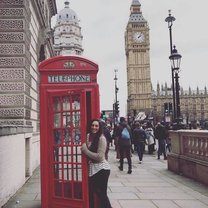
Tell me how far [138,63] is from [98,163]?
113 metres

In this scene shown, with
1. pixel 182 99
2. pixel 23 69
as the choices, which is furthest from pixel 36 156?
pixel 182 99

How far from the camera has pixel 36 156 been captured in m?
12.1

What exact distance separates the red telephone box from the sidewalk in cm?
101

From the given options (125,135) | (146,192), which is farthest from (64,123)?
(125,135)

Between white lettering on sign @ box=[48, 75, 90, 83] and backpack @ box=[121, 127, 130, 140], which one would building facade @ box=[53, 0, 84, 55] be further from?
white lettering on sign @ box=[48, 75, 90, 83]

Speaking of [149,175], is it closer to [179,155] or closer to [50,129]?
[179,155]

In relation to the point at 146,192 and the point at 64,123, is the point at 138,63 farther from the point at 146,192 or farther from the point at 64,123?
the point at 64,123

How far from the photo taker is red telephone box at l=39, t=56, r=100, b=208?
579 centimetres

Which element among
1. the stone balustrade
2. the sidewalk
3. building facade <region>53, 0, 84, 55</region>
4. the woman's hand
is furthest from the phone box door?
building facade <region>53, 0, 84, 55</region>

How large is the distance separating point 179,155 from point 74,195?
18.9ft

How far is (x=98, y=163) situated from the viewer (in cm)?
546

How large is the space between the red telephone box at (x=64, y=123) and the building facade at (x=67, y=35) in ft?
327

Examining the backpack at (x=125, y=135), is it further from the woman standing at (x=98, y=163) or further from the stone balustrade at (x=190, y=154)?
the woman standing at (x=98, y=163)

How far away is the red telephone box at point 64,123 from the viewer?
5.79 meters
